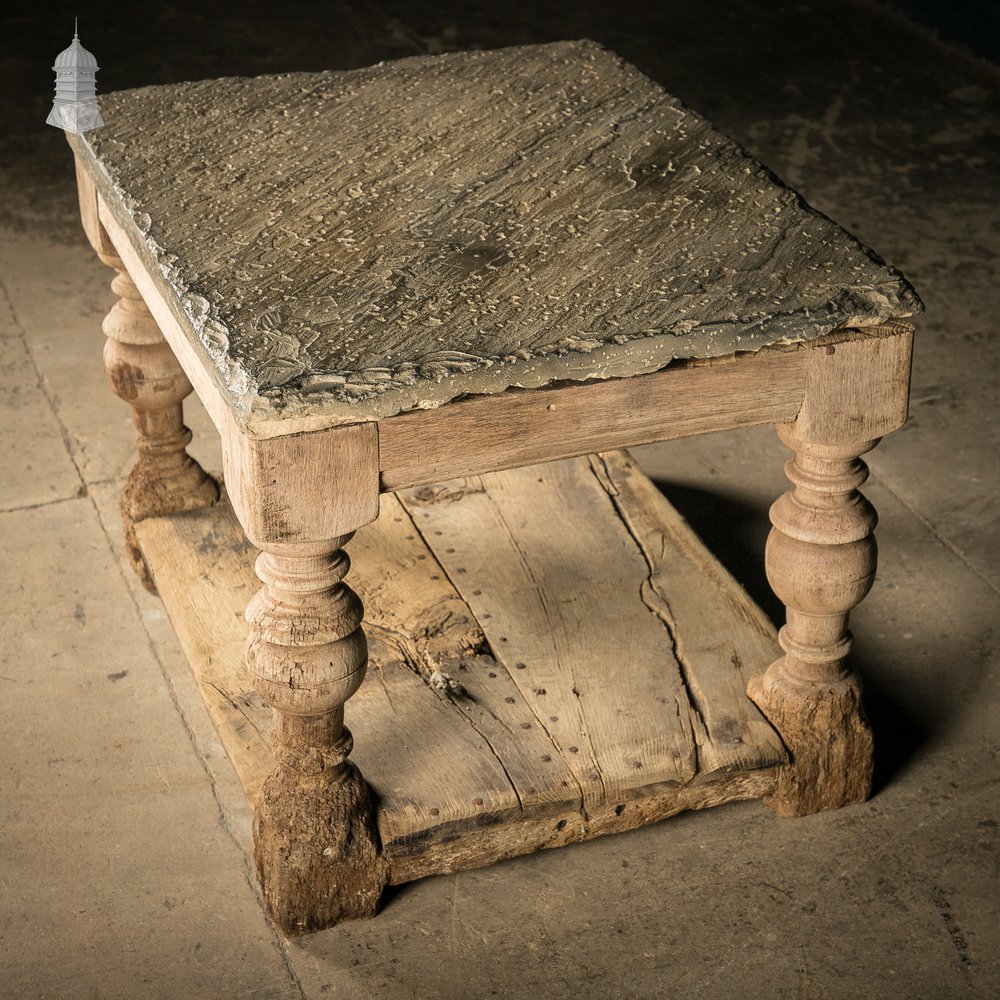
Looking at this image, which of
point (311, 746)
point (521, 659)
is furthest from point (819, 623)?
point (311, 746)

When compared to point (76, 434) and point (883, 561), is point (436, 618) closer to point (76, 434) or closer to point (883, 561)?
point (883, 561)

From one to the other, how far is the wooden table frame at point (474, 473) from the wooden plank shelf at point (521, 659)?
0.23 ft

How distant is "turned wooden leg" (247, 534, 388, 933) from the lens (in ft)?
5.60

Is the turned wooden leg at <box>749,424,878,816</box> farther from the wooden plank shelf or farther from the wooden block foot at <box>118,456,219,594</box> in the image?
the wooden block foot at <box>118,456,219,594</box>

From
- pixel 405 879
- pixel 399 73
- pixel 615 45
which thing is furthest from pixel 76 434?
pixel 615 45

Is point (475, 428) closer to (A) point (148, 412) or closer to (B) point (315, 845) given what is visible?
(B) point (315, 845)

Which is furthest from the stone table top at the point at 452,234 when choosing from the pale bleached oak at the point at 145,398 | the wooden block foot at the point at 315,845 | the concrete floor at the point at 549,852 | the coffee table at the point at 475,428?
the concrete floor at the point at 549,852

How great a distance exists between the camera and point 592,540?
7.89 ft

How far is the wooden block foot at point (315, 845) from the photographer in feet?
6.03

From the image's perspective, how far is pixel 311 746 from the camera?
5.98 feet

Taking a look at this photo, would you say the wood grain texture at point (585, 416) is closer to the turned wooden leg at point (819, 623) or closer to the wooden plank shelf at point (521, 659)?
the turned wooden leg at point (819, 623)

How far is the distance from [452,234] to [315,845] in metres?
0.75

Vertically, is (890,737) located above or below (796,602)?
below

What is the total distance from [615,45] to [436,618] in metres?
3.37
